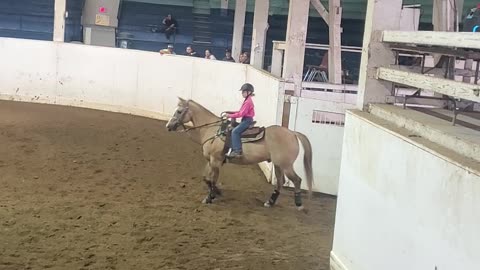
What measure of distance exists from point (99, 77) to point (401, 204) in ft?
37.5

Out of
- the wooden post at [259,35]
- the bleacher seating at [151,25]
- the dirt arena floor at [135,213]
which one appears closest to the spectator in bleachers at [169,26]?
the bleacher seating at [151,25]

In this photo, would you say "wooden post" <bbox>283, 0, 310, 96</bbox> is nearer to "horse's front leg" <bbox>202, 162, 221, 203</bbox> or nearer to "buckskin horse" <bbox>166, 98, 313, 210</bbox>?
"buckskin horse" <bbox>166, 98, 313, 210</bbox>

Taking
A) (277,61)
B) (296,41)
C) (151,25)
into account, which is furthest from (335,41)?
(151,25)

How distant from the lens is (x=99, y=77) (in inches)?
563

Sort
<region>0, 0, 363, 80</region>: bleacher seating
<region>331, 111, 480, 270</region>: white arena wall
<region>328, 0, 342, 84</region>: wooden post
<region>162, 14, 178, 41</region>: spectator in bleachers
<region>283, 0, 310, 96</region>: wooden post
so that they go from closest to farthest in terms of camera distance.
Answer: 1. <region>331, 111, 480, 270</region>: white arena wall
2. <region>283, 0, 310, 96</region>: wooden post
3. <region>328, 0, 342, 84</region>: wooden post
4. <region>0, 0, 363, 80</region>: bleacher seating
5. <region>162, 14, 178, 41</region>: spectator in bleachers

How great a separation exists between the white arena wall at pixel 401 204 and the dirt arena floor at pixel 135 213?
1.05 meters

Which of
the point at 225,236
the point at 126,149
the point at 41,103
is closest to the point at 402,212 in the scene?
the point at 225,236

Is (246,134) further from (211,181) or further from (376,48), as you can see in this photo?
(376,48)

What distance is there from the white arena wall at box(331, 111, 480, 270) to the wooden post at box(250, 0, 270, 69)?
7593mm

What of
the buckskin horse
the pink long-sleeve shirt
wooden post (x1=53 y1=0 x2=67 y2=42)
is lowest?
the buckskin horse

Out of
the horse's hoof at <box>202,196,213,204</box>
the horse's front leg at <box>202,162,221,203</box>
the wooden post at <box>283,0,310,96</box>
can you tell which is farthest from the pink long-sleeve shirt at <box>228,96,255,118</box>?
the wooden post at <box>283,0,310,96</box>

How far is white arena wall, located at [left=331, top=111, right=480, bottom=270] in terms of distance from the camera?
3.05m

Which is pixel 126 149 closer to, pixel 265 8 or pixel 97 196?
pixel 97 196

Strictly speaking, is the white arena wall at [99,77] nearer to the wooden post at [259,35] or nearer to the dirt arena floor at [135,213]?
the wooden post at [259,35]
